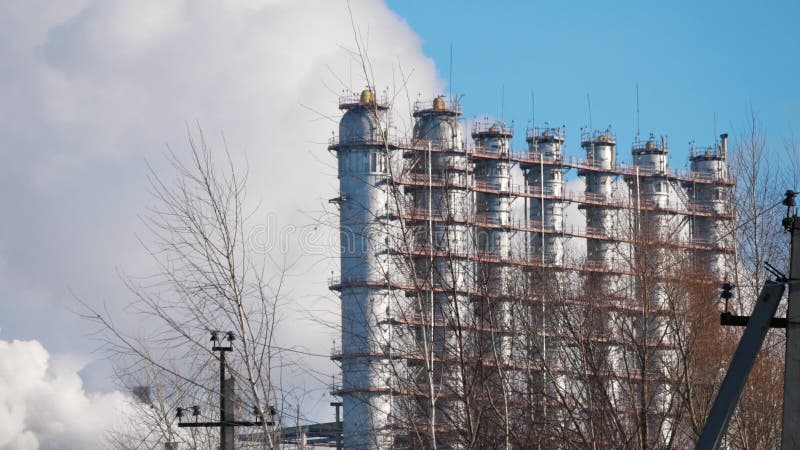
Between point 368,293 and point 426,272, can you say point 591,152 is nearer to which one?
point 368,293

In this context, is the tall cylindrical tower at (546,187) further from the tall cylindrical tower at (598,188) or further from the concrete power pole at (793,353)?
the concrete power pole at (793,353)

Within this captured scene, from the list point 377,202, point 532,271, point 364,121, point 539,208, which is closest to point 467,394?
point 532,271

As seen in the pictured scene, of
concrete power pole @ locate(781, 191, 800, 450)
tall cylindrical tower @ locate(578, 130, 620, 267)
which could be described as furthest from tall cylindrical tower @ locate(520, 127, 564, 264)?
concrete power pole @ locate(781, 191, 800, 450)

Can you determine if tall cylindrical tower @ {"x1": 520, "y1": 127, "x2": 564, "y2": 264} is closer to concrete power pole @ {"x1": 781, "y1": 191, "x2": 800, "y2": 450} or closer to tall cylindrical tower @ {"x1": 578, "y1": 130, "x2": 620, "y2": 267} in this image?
tall cylindrical tower @ {"x1": 578, "y1": 130, "x2": 620, "y2": 267}

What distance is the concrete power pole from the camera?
12734 mm

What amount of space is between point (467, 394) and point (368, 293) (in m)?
47.6

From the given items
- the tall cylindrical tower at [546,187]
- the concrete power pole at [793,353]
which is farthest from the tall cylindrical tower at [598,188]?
the concrete power pole at [793,353]

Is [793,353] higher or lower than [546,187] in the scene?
lower

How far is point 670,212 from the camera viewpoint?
234 ft

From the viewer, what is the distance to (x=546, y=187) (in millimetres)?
70125

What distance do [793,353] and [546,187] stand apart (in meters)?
57.4

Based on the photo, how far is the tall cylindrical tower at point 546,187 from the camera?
68.6 meters

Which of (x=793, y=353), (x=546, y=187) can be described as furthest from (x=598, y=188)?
(x=793, y=353)

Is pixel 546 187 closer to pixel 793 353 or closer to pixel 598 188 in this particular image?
pixel 598 188
